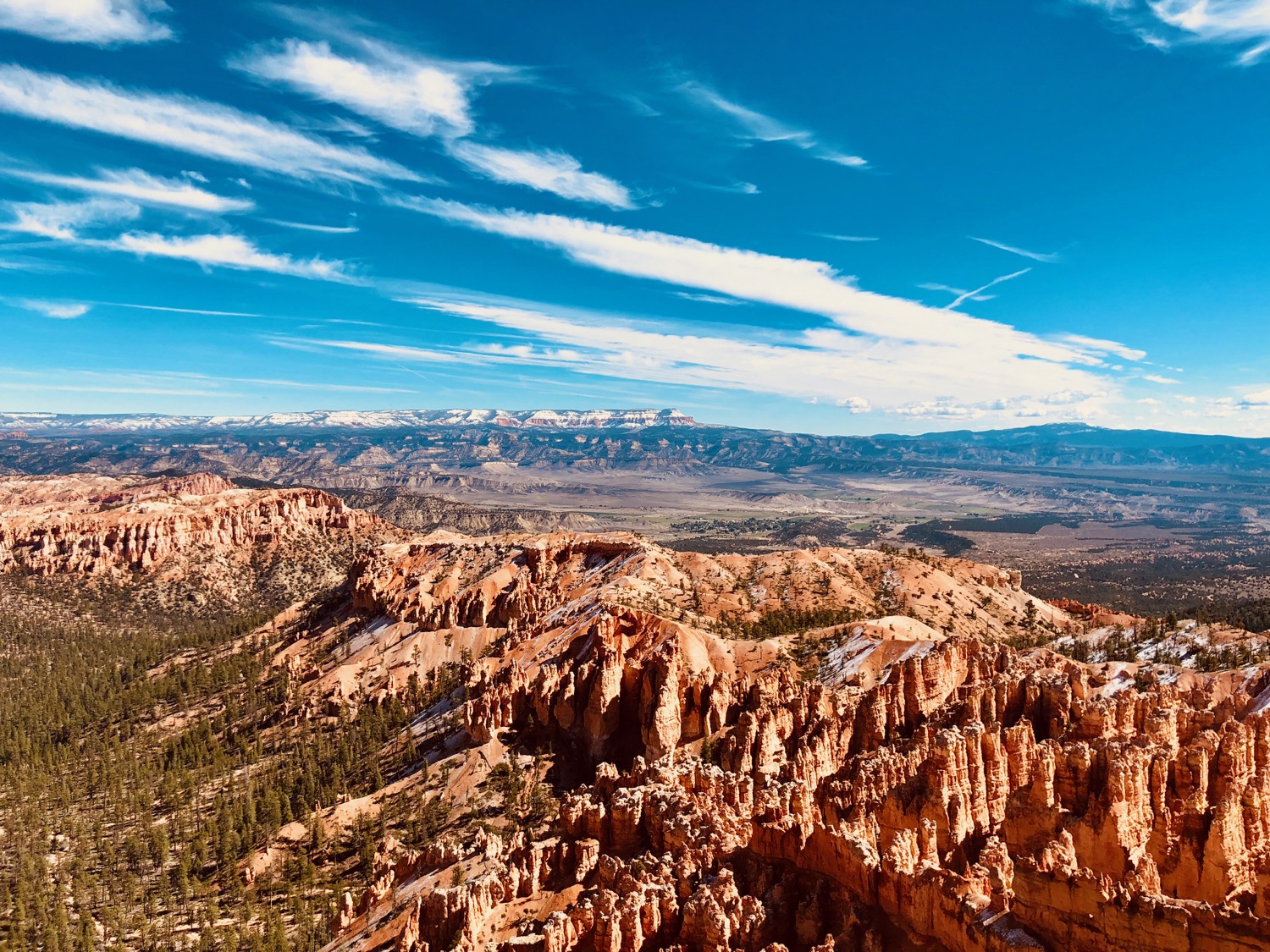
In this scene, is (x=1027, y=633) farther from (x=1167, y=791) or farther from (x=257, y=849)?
(x=257, y=849)

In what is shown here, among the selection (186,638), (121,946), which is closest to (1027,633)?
(121,946)

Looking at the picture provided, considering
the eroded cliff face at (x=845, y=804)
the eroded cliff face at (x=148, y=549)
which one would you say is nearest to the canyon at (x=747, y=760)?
the eroded cliff face at (x=845, y=804)

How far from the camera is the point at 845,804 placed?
1347 inches

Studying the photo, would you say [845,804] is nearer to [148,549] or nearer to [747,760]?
[747,760]

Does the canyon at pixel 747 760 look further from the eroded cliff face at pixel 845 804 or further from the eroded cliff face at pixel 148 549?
the eroded cliff face at pixel 148 549

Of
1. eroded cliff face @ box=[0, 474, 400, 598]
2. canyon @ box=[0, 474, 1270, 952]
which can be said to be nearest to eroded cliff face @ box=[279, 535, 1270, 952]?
canyon @ box=[0, 474, 1270, 952]

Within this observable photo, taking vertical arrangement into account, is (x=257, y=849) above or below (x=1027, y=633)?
below

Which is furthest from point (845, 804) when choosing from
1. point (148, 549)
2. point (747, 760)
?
point (148, 549)

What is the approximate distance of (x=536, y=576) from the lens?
113m

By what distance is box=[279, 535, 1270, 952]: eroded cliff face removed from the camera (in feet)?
78.9

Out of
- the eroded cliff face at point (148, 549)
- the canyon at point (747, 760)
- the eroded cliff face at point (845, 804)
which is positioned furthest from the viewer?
the eroded cliff face at point (148, 549)

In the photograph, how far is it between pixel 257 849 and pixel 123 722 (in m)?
57.2

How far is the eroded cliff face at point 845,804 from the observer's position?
2405cm

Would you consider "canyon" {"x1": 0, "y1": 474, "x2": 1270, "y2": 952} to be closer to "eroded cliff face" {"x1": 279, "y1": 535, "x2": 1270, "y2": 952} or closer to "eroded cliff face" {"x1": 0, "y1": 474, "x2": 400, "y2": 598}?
"eroded cliff face" {"x1": 279, "y1": 535, "x2": 1270, "y2": 952}
